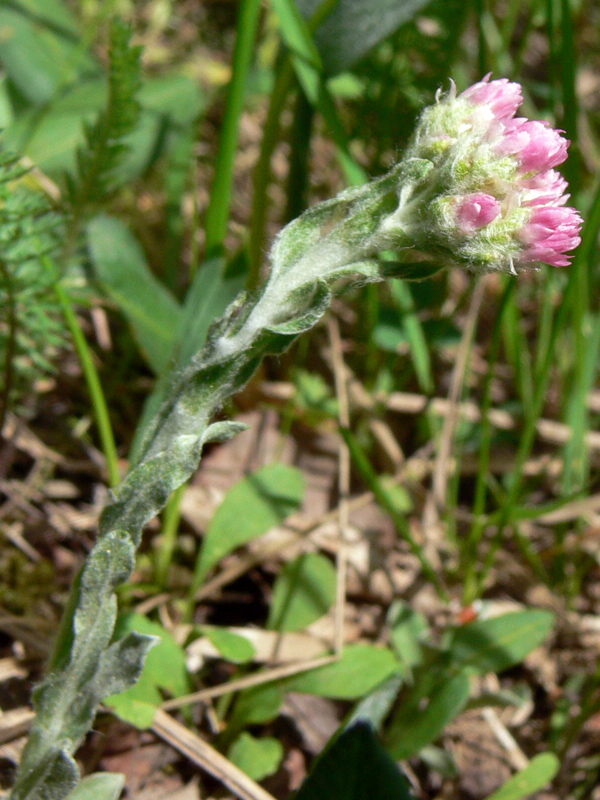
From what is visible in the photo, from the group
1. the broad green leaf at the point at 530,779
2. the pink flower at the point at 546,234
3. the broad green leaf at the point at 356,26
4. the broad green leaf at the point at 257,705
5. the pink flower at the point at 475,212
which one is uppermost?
the broad green leaf at the point at 356,26

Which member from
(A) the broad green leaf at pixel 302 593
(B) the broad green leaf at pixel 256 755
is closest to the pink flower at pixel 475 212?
(A) the broad green leaf at pixel 302 593

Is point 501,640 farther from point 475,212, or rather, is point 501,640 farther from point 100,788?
point 475,212

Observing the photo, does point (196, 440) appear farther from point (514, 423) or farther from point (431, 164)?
point (514, 423)

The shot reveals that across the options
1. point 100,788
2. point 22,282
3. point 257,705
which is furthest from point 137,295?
point 100,788

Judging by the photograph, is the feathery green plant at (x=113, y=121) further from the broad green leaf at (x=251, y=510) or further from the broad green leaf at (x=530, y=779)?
the broad green leaf at (x=530, y=779)

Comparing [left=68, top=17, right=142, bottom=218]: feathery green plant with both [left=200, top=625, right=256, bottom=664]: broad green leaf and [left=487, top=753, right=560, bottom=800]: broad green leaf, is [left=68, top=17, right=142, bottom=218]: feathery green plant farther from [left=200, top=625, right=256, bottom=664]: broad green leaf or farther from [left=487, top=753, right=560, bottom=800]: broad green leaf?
[left=487, top=753, right=560, bottom=800]: broad green leaf

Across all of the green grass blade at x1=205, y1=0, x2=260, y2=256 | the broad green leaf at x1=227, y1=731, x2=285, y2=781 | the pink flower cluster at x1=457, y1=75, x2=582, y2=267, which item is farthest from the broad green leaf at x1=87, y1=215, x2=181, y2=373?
the pink flower cluster at x1=457, y1=75, x2=582, y2=267
